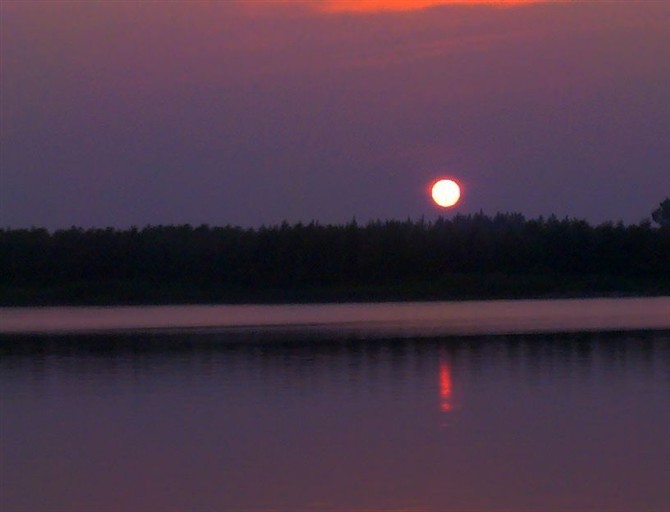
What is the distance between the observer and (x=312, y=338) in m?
23.7

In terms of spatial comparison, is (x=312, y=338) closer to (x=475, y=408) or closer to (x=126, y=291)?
(x=475, y=408)

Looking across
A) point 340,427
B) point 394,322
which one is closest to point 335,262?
point 394,322

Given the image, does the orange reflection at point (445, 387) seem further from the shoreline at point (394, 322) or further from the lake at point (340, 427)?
the shoreline at point (394, 322)

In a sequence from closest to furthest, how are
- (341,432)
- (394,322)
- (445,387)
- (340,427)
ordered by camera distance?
(341,432) < (340,427) < (445,387) < (394,322)

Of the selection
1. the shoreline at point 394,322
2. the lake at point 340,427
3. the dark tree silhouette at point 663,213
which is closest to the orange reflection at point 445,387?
the lake at point 340,427

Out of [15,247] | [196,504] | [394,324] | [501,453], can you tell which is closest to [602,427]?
[501,453]

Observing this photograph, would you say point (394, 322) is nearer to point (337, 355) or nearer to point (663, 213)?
point (337, 355)

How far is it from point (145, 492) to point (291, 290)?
158 ft

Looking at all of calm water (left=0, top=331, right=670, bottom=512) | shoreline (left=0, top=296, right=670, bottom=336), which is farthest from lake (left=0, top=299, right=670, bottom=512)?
shoreline (left=0, top=296, right=670, bottom=336)

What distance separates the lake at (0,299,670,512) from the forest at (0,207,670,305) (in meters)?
33.7

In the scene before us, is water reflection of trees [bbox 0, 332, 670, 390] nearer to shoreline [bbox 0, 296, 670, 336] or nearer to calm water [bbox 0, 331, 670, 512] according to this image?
calm water [bbox 0, 331, 670, 512]

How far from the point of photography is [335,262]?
58.3 metres

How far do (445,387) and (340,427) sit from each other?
335 centimetres

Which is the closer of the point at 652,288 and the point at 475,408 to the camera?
the point at 475,408
